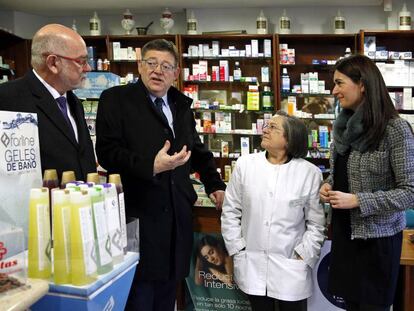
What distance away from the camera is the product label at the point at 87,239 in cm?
103

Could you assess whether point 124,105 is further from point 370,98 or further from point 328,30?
point 328,30

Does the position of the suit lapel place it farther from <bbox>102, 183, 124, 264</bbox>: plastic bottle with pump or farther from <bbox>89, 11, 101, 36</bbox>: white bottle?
<bbox>89, 11, 101, 36</bbox>: white bottle

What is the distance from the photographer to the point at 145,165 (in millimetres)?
1771

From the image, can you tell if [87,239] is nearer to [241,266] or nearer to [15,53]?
[241,266]

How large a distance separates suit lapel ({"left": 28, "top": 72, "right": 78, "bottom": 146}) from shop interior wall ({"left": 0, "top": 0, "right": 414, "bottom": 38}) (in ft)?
14.2

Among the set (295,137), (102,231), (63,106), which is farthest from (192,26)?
(102,231)

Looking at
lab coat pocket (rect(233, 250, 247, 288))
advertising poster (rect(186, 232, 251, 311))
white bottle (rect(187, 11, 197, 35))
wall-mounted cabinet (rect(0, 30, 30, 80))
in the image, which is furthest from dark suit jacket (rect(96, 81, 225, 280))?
wall-mounted cabinet (rect(0, 30, 30, 80))

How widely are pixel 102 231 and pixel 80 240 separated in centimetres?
8

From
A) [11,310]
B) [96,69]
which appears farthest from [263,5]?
[11,310]

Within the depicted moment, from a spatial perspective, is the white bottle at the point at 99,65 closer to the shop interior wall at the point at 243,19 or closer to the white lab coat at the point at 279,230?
the shop interior wall at the point at 243,19

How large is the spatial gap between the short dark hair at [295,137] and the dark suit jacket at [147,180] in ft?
1.81

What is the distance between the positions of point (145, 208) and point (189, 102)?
61cm

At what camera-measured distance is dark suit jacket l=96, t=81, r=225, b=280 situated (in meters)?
1.90

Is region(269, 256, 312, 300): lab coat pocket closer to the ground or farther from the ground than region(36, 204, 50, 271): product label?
closer to the ground
